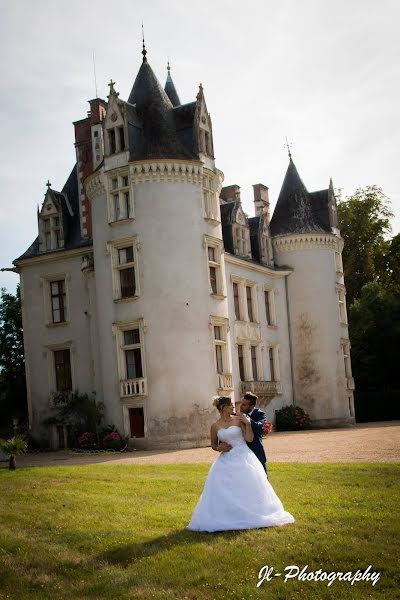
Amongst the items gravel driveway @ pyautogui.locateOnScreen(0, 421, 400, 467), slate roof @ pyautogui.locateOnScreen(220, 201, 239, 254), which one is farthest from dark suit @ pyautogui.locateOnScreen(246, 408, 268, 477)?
slate roof @ pyautogui.locateOnScreen(220, 201, 239, 254)

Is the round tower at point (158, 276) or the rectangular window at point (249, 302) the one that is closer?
the round tower at point (158, 276)

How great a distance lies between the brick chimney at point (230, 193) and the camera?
4181 cm

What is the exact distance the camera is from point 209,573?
28.3ft

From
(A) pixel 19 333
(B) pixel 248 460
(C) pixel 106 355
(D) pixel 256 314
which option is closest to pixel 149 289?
(C) pixel 106 355

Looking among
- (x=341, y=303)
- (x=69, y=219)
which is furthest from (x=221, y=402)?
(x=341, y=303)

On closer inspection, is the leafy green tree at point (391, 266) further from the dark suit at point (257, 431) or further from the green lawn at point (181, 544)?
the dark suit at point (257, 431)

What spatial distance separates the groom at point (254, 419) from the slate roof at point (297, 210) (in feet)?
98.9

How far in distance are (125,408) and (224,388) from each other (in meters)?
3.92

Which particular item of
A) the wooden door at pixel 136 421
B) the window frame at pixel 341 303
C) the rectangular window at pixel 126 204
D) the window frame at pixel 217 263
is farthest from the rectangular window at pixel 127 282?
the window frame at pixel 341 303

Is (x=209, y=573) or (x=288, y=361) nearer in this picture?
(x=209, y=573)

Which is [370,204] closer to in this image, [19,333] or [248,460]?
[19,333]

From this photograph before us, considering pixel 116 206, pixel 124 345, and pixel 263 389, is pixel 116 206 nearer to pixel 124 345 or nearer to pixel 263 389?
pixel 124 345

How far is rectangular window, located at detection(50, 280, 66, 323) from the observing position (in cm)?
3419

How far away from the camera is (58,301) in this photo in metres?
34.3
